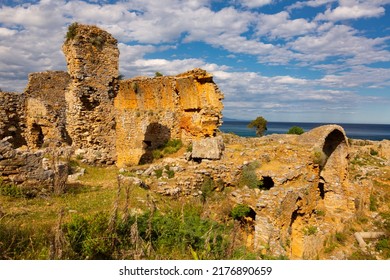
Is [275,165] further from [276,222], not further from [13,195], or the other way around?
[13,195]

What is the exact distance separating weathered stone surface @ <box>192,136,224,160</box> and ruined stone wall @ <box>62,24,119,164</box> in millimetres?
6031

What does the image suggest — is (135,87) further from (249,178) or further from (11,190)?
(11,190)

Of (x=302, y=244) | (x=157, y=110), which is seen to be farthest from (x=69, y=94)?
(x=302, y=244)

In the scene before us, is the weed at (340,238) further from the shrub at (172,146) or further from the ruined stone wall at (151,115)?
the shrub at (172,146)

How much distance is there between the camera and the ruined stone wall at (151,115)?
17844mm

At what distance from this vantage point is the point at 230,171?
1294 centimetres

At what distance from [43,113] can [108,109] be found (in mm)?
5670

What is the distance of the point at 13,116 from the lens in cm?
1986

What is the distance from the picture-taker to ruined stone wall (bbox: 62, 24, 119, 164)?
16.2m

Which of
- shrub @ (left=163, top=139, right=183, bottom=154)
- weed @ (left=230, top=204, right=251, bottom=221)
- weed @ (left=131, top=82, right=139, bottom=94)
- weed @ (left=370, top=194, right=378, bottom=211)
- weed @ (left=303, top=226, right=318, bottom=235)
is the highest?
weed @ (left=131, top=82, right=139, bottom=94)

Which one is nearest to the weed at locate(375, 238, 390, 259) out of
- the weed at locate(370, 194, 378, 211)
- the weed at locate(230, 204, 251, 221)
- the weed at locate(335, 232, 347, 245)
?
the weed at locate(335, 232, 347, 245)

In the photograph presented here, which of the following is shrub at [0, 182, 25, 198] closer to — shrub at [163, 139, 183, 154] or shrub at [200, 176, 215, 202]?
shrub at [200, 176, 215, 202]

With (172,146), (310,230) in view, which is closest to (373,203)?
(310,230)

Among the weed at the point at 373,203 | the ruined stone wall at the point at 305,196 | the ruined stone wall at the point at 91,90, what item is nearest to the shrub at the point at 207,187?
the ruined stone wall at the point at 305,196
